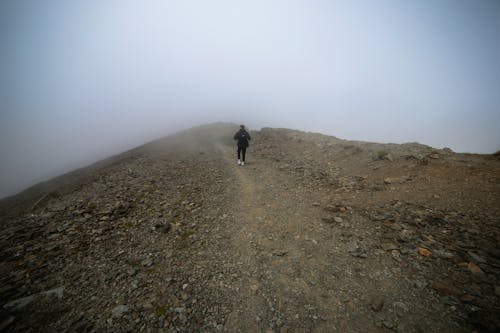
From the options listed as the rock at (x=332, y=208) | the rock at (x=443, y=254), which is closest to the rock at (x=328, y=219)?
the rock at (x=332, y=208)

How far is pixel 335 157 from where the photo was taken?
1388 cm

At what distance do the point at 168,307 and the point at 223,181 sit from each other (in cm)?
761

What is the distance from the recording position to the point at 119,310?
15.1 ft

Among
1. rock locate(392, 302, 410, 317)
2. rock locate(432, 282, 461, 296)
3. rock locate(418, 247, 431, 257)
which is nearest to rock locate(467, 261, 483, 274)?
rock locate(418, 247, 431, 257)

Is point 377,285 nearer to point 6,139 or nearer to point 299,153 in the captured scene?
point 299,153

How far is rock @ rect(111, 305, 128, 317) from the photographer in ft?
14.9

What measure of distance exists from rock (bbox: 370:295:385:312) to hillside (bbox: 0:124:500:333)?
2cm

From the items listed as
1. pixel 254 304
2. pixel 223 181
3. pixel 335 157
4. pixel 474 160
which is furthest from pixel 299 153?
pixel 254 304

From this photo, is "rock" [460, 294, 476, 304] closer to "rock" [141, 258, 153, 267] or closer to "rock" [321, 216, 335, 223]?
"rock" [321, 216, 335, 223]

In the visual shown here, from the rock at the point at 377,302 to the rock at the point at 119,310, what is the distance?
5.91 meters

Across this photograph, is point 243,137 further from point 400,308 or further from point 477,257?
point 477,257

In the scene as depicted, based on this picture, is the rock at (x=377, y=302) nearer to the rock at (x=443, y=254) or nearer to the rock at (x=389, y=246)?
the rock at (x=389, y=246)

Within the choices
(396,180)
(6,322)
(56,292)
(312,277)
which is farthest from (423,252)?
(6,322)

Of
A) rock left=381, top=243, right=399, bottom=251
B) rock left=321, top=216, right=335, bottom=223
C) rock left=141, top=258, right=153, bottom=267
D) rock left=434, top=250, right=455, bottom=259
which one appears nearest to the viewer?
rock left=434, top=250, right=455, bottom=259
